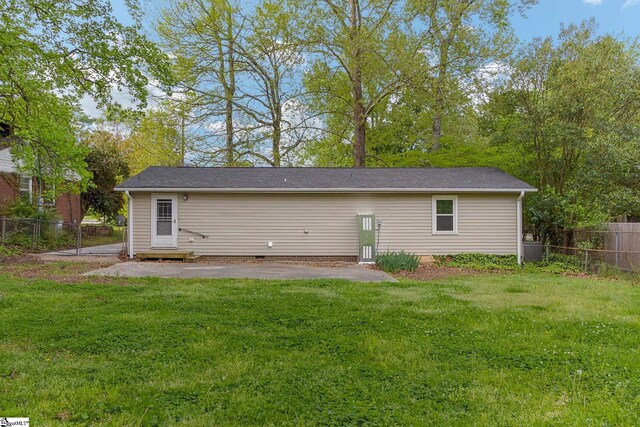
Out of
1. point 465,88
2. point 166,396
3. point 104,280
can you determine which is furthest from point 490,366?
point 465,88

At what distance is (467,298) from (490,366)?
10.3 feet

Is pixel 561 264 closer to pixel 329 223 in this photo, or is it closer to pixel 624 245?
pixel 624 245

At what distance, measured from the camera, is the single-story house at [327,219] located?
1235cm

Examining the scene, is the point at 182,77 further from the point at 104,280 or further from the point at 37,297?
the point at 37,297

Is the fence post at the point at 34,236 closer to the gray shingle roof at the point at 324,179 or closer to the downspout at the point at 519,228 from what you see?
the gray shingle roof at the point at 324,179

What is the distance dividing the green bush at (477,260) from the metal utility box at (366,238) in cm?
215

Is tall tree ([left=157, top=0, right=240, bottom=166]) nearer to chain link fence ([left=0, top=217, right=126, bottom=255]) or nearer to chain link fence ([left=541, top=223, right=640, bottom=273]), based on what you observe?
chain link fence ([left=0, top=217, right=126, bottom=255])

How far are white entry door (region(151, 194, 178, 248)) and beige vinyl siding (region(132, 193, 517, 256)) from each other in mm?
240

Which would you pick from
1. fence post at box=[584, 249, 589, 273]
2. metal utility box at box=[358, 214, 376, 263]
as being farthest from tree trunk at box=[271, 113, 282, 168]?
fence post at box=[584, 249, 589, 273]

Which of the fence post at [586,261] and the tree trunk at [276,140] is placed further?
the tree trunk at [276,140]

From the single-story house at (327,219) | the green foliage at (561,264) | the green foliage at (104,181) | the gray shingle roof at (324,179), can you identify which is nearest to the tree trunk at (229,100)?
the gray shingle roof at (324,179)

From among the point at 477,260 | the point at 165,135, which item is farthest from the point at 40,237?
the point at 477,260

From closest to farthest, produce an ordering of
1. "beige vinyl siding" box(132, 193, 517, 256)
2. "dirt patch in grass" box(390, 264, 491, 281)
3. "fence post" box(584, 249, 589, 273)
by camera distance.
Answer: "dirt patch in grass" box(390, 264, 491, 281)
"fence post" box(584, 249, 589, 273)
"beige vinyl siding" box(132, 193, 517, 256)

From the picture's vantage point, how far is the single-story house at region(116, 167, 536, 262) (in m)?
12.4
